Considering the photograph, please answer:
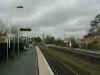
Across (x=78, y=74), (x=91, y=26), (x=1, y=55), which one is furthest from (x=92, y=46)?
(x=91, y=26)

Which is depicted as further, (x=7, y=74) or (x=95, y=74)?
(x=95, y=74)

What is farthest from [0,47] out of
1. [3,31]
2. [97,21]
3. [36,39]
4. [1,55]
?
[36,39]

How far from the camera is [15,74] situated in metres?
10.3

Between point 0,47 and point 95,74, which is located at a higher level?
point 0,47

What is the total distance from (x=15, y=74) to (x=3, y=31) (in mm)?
52883

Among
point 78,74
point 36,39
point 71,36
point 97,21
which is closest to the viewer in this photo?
point 78,74

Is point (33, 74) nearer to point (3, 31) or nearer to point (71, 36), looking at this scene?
point (3, 31)

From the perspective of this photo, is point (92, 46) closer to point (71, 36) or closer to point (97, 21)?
point (97, 21)

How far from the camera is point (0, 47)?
58.6 feet

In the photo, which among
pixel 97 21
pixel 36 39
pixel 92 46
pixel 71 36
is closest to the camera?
pixel 92 46

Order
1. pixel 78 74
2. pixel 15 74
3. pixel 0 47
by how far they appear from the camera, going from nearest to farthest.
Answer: pixel 15 74, pixel 78 74, pixel 0 47

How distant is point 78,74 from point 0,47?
9.92 meters

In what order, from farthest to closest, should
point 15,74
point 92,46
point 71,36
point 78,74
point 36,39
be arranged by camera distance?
point 36,39, point 71,36, point 92,46, point 78,74, point 15,74

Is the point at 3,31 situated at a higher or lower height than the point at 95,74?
higher
